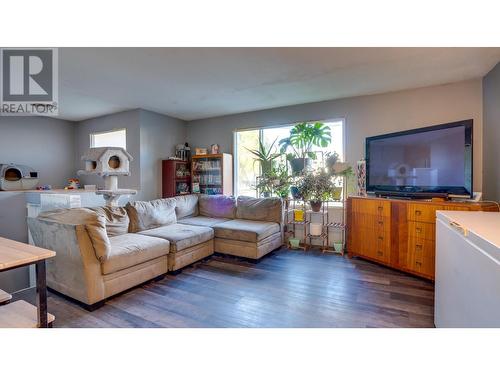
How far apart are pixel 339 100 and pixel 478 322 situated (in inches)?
137

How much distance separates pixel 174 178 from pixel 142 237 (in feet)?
6.83

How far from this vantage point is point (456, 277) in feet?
4.54

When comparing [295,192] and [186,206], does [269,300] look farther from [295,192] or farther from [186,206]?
[186,206]

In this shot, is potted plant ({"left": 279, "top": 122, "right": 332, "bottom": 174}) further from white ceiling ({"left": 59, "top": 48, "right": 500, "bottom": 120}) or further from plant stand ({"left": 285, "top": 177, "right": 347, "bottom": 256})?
plant stand ({"left": 285, "top": 177, "right": 347, "bottom": 256})

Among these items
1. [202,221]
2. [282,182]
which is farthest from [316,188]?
[202,221]

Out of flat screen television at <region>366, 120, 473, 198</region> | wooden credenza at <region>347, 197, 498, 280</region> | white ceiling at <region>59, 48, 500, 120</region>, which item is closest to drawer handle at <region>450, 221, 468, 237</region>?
wooden credenza at <region>347, 197, 498, 280</region>

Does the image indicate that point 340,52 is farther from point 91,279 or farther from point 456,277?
point 91,279

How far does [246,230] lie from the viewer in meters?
3.29

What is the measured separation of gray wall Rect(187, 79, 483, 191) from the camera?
306 cm

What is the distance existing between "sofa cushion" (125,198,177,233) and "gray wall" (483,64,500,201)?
400cm

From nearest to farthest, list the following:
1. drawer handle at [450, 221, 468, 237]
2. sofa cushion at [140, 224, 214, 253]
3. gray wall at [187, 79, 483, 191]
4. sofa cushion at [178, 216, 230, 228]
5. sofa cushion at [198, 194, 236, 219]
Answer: drawer handle at [450, 221, 468, 237]
sofa cushion at [140, 224, 214, 253]
gray wall at [187, 79, 483, 191]
sofa cushion at [178, 216, 230, 228]
sofa cushion at [198, 194, 236, 219]

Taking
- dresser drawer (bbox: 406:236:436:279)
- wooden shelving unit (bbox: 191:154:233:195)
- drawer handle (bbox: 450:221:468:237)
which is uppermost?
wooden shelving unit (bbox: 191:154:233:195)
